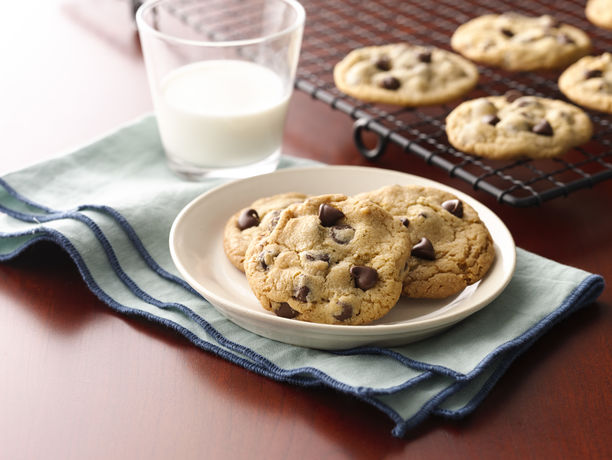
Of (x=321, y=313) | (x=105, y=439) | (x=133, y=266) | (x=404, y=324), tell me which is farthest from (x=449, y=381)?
(x=133, y=266)

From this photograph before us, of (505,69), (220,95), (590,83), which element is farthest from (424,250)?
(505,69)

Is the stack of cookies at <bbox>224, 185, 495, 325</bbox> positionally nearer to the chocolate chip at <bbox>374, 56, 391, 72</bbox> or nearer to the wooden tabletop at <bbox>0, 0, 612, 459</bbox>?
the wooden tabletop at <bbox>0, 0, 612, 459</bbox>

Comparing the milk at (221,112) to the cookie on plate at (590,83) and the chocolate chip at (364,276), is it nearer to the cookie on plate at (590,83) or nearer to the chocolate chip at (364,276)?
the chocolate chip at (364,276)

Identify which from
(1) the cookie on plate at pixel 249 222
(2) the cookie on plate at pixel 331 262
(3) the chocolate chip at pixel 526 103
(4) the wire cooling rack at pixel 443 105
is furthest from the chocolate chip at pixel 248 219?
(3) the chocolate chip at pixel 526 103

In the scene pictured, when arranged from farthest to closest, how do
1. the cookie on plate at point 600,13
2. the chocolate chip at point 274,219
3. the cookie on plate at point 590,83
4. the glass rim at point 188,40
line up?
the cookie on plate at point 600,13 < the cookie on plate at point 590,83 < the glass rim at point 188,40 < the chocolate chip at point 274,219

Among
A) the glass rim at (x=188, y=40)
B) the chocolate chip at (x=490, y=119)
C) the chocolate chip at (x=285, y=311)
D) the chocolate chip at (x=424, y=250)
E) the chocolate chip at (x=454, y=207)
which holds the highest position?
the glass rim at (x=188, y=40)

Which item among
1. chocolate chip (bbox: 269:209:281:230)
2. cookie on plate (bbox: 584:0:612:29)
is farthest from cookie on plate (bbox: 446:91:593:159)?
cookie on plate (bbox: 584:0:612:29)
